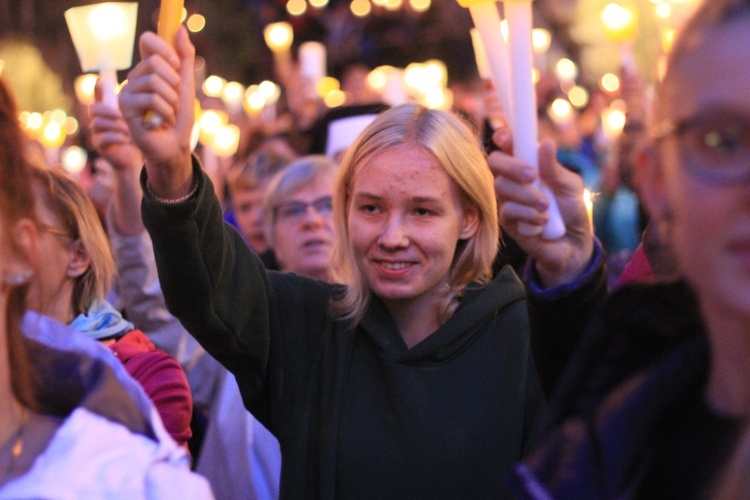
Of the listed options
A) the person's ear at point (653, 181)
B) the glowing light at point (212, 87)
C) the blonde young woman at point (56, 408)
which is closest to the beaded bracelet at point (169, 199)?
the blonde young woman at point (56, 408)

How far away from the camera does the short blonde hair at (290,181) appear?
4688 millimetres

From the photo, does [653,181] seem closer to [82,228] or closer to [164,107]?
[164,107]

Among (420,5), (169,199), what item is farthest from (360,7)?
(169,199)

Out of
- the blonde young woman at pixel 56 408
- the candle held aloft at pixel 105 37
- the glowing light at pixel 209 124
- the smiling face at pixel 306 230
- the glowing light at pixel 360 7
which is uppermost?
the candle held aloft at pixel 105 37

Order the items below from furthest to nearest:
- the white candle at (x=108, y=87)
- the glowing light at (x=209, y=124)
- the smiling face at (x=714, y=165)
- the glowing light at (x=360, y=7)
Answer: the glowing light at (x=360, y=7)
the glowing light at (x=209, y=124)
the white candle at (x=108, y=87)
the smiling face at (x=714, y=165)

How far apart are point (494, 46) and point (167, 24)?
66 cm

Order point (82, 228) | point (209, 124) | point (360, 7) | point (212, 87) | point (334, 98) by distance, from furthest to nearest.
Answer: point (360, 7)
point (212, 87)
point (334, 98)
point (209, 124)
point (82, 228)

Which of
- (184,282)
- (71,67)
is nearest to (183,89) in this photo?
(184,282)

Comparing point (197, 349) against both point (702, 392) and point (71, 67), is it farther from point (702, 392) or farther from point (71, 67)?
point (71, 67)

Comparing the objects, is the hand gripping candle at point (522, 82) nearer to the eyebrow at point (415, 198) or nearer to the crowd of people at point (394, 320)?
the crowd of people at point (394, 320)

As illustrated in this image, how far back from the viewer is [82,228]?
3.05 metres

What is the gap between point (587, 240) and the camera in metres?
2.18

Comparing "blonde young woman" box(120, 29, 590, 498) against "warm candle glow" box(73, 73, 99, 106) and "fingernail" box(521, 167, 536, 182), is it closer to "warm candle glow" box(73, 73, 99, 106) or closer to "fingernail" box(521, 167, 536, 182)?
"fingernail" box(521, 167, 536, 182)

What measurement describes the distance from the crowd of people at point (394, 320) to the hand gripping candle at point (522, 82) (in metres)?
0.05
